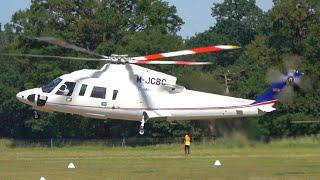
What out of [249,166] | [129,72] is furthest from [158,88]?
[249,166]

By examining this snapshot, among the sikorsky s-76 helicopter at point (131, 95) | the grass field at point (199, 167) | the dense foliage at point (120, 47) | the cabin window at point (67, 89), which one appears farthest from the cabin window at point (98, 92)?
the dense foliage at point (120, 47)

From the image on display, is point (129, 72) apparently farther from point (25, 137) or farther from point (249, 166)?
point (25, 137)

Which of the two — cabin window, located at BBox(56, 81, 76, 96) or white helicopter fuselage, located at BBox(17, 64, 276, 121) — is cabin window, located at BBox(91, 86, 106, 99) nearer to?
white helicopter fuselage, located at BBox(17, 64, 276, 121)

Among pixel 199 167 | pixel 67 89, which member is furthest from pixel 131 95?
pixel 199 167

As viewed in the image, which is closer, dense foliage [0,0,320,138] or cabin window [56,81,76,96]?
cabin window [56,81,76,96]

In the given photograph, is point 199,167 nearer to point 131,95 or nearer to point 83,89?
point 131,95

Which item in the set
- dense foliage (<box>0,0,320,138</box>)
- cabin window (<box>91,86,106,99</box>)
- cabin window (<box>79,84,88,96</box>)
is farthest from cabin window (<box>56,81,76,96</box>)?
dense foliage (<box>0,0,320,138</box>)

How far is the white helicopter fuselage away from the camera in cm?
5197

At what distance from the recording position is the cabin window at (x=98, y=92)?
5241cm

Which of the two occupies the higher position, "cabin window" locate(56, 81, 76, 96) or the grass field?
"cabin window" locate(56, 81, 76, 96)

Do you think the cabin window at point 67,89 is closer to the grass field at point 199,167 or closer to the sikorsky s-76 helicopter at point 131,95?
the sikorsky s-76 helicopter at point 131,95

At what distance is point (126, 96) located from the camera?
52.5m

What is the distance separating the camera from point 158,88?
171ft

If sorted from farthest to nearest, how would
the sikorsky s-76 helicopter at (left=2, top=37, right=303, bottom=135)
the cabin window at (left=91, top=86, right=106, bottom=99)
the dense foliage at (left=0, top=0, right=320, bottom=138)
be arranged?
1. the dense foliage at (left=0, top=0, right=320, bottom=138)
2. the cabin window at (left=91, top=86, right=106, bottom=99)
3. the sikorsky s-76 helicopter at (left=2, top=37, right=303, bottom=135)
